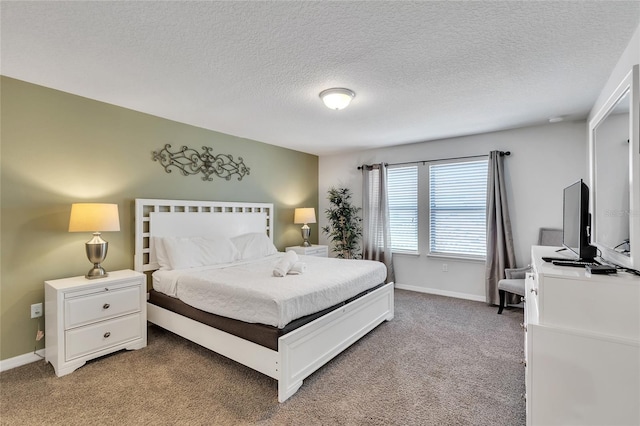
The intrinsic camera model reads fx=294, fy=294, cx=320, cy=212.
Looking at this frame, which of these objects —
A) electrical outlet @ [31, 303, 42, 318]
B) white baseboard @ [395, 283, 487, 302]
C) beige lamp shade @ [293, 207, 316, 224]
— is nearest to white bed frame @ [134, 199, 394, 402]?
beige lamp shade @ [293, 207, 316, 224]

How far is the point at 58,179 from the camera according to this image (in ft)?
9.17

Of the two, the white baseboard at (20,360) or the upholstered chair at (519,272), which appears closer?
the white baseboard at (20,360)

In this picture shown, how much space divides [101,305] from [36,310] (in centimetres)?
62

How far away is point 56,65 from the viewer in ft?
7.60

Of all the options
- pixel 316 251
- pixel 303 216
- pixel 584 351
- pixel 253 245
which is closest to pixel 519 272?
pixel 584 351

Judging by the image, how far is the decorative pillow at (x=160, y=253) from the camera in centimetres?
329

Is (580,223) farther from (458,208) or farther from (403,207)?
(403,207)

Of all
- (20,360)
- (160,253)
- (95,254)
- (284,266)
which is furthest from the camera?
(160,253)

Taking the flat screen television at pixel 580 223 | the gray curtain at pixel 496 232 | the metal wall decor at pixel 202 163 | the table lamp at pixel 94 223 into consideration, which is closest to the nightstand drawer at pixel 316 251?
the metal wall decor at pixel 202 163

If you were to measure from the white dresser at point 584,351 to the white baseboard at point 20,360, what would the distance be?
384 cm

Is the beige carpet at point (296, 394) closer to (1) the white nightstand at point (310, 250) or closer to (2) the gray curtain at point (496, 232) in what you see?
(2) the gray curtain at point (496, 232)

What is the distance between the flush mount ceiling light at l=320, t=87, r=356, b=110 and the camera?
273cm

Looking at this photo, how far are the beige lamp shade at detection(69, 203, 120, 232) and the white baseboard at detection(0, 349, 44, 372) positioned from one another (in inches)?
46.5

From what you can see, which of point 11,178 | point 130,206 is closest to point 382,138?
point 130,206
